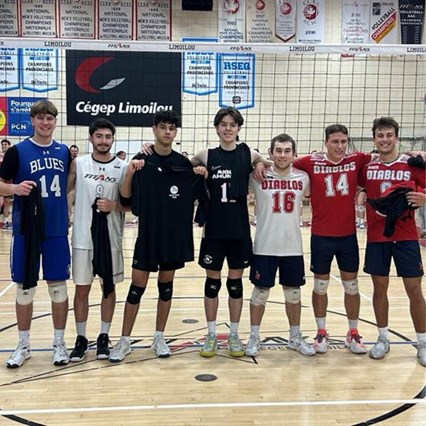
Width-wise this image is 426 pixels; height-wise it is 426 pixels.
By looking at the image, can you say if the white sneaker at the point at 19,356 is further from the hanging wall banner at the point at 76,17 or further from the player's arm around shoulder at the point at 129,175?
the hanging wall banner at the point at 76,17

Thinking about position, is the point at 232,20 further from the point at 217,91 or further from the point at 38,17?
the point at 38,17

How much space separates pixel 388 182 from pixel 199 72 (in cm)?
1010

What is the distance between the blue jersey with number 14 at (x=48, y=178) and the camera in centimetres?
387

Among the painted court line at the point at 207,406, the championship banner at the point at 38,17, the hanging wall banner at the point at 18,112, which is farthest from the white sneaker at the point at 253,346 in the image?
the hanging wall banner at the point at 18,112

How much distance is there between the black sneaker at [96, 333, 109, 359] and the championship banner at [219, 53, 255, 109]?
10.1 meters

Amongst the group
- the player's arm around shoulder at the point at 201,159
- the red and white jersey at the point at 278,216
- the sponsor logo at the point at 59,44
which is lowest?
the red and white jersey at the point at 278,216

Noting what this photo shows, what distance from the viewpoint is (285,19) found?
1180 cm

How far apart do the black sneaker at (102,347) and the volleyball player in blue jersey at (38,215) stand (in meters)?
0.25

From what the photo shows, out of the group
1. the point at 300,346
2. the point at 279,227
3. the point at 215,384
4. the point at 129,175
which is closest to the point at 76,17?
the point at 129,175

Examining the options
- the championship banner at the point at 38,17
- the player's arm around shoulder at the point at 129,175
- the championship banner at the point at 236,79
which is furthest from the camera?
the championship banner at the point at 236,79

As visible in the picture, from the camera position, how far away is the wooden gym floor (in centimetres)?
319

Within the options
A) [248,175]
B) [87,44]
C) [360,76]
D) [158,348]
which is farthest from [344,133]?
[360,76]

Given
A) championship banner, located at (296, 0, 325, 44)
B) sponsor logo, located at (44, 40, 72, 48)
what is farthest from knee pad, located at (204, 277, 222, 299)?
championship banner, located at (296, 0, 325, 44)

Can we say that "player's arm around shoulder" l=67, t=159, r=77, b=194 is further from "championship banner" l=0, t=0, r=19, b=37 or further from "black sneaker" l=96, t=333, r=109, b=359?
"championship banner" l=0, t=0, r=19, b=37
